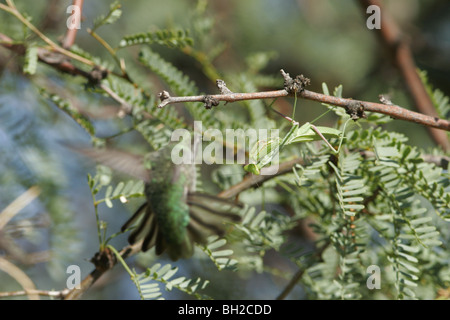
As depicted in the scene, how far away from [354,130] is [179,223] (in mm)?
536

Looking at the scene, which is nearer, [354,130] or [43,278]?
[354,130]

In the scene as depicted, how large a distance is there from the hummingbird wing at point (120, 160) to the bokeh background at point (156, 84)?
91 mm

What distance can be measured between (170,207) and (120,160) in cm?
19

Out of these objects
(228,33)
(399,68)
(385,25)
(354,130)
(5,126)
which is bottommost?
(354,130)

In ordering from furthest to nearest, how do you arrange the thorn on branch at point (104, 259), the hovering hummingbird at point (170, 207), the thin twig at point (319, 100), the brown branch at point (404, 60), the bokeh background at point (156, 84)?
the brown branch at point (404, 60) → the bokeh background at point (156, 84) → the hovering hummingbird at point (170, 207) → the thorn on branch at point (104, 259) → the thin twig at point (319, 100)

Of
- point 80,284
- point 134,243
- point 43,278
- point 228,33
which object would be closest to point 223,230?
point 134,243

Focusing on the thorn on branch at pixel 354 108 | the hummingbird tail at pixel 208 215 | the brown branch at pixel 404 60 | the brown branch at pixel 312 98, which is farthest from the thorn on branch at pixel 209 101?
the brown branch at pixel 404 60

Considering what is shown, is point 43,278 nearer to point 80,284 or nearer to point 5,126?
point 5,126

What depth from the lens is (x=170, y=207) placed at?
4.34 ft

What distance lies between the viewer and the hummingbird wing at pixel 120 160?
1247 millimetres

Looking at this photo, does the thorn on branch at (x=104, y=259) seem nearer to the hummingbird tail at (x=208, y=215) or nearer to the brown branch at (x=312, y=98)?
the hummingbird tail at (x=208, y=215)

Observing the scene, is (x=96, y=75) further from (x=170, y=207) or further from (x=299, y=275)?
(x=299, y=275)

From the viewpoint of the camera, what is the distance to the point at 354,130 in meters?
1.07

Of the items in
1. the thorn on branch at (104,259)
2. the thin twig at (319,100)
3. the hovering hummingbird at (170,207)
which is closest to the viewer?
the thin twig at (319,100)
